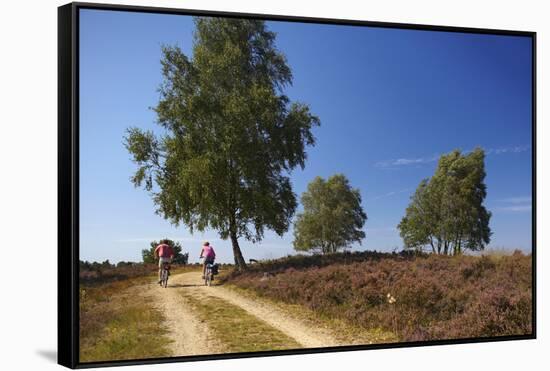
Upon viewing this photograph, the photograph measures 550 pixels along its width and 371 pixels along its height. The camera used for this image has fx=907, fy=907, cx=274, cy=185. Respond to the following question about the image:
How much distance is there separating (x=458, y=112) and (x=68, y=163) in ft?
23.7

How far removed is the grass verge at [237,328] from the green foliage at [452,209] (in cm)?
304

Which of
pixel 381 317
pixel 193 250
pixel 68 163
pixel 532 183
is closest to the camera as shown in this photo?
pixel 68 163

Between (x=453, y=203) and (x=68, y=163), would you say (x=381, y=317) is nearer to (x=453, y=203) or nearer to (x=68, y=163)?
(x=453, y=203)

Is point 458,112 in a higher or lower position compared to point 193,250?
higher

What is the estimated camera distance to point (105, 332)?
13.9m

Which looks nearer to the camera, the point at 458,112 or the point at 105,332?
the point at 105,332

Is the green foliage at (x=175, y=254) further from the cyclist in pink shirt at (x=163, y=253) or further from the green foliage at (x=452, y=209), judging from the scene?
the green foliage at (x=452, y=209)

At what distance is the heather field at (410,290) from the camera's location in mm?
15562

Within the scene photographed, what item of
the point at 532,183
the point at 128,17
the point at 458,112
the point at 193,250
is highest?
the point at 128,17

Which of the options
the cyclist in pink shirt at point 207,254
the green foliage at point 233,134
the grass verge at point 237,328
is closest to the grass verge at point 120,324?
the grass verge at point 237,328

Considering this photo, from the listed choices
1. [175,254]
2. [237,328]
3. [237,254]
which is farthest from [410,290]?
[175,254]

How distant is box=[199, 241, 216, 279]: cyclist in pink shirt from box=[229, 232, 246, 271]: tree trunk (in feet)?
1.26

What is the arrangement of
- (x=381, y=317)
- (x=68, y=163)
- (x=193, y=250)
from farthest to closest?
(x=381, y=317) → (x=193, y=250) → (x=68, y=163)

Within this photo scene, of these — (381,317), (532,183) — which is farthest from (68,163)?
(532,183)
